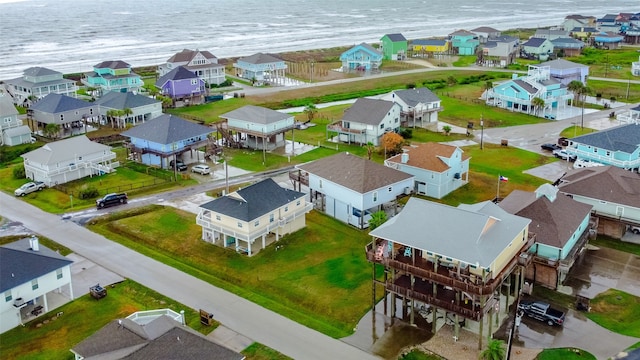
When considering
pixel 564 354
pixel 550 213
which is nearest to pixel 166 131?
pixel 550 213

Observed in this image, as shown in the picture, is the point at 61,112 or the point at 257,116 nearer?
the point at 257,116

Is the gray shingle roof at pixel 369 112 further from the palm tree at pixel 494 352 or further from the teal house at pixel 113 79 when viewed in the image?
the teal house at pixel 113 79

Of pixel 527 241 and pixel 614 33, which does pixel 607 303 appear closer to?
pixel 527 241

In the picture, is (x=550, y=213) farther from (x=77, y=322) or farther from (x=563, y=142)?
(x=563, y=142)

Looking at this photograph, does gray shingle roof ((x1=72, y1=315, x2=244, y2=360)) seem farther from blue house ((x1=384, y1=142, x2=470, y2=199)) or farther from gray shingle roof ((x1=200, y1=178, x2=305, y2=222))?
blue house ((x1=384, y1=142, x2=470, y2=199))

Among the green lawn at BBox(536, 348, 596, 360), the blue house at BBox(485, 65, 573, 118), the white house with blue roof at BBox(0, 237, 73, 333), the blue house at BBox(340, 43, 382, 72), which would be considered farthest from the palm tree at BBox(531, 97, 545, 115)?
the white house with blue roof at BBox(0, 237, 73, 333)

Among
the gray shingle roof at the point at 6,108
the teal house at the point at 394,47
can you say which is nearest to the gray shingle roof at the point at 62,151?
the gray shingle roof at the point at 6,108
